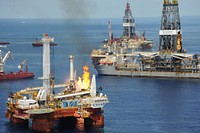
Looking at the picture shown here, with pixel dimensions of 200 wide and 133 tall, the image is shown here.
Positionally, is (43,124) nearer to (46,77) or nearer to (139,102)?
(46,77)

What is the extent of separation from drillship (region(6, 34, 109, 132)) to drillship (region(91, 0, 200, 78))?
1568 inches

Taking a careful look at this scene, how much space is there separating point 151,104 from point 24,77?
31719 millimetres

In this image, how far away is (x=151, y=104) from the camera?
73.3 meters

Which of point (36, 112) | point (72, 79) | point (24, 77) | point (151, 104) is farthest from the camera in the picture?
point (24, 77)

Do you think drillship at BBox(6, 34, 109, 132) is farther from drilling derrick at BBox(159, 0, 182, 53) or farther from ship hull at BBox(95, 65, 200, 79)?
drilling derrick at BBox(159, 0, 182, 53)

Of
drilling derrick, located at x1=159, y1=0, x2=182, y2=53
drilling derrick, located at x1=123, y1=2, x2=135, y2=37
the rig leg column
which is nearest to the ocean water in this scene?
the rig leg column

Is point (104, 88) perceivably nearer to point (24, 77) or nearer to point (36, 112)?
point (24, 77)

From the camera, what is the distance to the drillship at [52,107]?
2313 inches

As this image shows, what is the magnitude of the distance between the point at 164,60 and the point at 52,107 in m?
46.3

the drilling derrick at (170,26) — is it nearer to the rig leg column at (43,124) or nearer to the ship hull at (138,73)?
the ship hull at (138,73)

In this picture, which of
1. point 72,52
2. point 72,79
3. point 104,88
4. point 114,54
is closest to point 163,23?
point 114,54

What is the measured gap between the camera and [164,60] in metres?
103

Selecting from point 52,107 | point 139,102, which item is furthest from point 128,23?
point 52,107

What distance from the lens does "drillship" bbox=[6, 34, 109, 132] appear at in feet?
193
